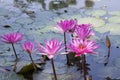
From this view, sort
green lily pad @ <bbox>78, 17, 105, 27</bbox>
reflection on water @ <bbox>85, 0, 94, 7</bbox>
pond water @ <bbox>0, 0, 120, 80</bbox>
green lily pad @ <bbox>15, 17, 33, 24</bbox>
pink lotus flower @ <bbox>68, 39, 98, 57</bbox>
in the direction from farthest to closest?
1. reflection on water @ <bbox>85, 0, 94, 7</bbox>
2. green lily pad @ <bbox>15, 17, 33, 24</bbox>
3. green lily pad @ <bbox>78, 17, 105, 27</bbox>
4. pond water @ <bbox>0, 0, 120, 80</bbox>
5. pink lotus flower @ <bbox>68, 39, 98, 57</bbox>

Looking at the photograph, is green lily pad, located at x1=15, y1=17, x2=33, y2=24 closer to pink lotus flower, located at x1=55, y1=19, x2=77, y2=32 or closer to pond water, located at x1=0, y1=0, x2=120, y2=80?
pond water, located at x1=0, y1=0, x2=120, y2=80

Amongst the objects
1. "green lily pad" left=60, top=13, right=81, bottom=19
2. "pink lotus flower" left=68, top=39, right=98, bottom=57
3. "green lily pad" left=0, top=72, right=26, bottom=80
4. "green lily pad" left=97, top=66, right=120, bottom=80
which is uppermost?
"pink lotus flower" left=68, top=39, right=98, bottom=57

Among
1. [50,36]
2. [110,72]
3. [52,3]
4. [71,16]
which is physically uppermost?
[52,3]

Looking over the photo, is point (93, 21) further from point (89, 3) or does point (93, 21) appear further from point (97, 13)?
point (89, 3)

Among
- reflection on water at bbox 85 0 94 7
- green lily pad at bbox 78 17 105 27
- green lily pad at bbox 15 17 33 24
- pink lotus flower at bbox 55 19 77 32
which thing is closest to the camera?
pink lotus flower at bbox 55 19 77 32

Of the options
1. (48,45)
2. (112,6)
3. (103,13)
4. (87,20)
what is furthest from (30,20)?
(48,45)

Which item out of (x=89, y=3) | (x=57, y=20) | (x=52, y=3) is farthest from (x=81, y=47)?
(x=52, y=3)

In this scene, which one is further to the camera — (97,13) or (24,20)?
(97,13)

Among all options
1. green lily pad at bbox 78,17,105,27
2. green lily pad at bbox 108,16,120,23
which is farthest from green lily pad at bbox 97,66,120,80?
green lily pad at bbox 108,16,120,23

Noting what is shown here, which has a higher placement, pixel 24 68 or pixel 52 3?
pixel 52 3

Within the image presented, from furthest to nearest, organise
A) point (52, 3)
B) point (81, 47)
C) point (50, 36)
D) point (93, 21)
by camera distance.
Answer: point (52, 3)
point (93, 21)
point (50, 36)
point (81, 47)
